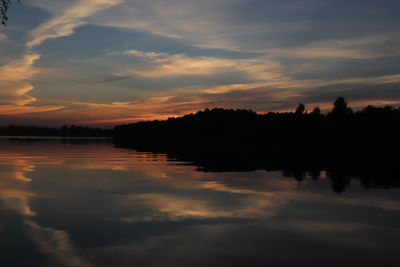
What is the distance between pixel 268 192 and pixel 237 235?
9.47 meters

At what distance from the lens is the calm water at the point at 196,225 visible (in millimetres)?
11172

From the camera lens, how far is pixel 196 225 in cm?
1473

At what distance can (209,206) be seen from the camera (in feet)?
60.1

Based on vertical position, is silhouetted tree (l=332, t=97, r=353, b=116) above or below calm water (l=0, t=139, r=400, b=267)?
above

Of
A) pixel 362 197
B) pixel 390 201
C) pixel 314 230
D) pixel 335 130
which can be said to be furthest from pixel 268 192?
pixel 335 130

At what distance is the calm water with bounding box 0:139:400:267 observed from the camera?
1117 cm

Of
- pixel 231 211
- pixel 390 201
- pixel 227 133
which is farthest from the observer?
pixel 227 133

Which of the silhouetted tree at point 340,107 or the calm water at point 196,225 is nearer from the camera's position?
the calm water at point 196,225

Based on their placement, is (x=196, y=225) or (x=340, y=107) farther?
(x=340, y=107)

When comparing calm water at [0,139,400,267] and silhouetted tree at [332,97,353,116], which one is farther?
silhouetted tree at [332,97,353,116]

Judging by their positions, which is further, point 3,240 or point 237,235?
point 237,235

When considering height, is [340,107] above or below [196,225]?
above

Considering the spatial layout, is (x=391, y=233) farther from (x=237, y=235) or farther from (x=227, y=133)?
(x=227, y=133)

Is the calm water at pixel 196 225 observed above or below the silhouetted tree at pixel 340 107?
below
